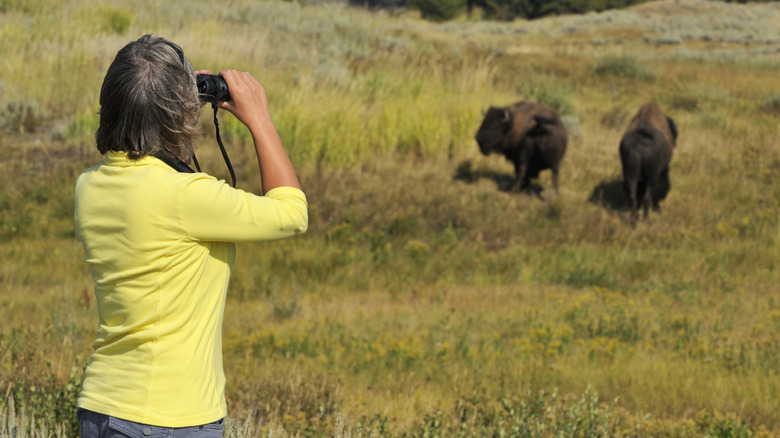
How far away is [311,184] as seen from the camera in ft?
39.8

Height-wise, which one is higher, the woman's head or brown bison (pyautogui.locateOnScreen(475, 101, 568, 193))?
the woman's head

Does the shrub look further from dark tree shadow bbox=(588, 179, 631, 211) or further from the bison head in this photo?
the bison head

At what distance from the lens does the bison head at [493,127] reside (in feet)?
42.7

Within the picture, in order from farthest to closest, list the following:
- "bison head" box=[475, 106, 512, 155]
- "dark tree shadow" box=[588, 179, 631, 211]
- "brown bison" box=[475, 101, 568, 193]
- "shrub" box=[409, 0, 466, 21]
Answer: "shrub" box=[409, 0, 466, 21]
"bison head" box=[475, 106, 512, 155]
"dark tree shadow" box=[588, 179, 631, 211]
"brown bison" box=[475, 101, 568, 193]

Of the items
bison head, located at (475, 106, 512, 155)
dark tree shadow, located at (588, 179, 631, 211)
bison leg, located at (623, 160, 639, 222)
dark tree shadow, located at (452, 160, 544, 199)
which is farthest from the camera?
dark tree shadow, located at (452, 160, 544, 199)

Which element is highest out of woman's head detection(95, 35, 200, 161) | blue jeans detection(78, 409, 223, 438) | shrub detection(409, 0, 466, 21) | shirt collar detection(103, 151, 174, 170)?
shrub detection(409, 0, 466, 21)

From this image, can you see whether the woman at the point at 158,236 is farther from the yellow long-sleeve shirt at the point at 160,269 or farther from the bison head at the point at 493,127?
the bison head at the point at 493,127

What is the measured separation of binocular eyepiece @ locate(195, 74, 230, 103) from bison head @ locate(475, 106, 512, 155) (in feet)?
36.0

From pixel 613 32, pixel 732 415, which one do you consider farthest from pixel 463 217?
pixel 613 32

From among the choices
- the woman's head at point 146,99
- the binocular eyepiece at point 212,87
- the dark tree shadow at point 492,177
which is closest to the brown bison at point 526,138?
the dark tree shadow at point 492,177

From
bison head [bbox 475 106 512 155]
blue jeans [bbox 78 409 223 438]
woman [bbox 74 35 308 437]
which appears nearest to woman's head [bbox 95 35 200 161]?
woman [bbox 74 35 308 437]

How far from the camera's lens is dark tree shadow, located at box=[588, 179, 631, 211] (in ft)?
42.3

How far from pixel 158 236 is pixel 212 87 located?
459 mm

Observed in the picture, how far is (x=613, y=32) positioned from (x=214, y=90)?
43786 millimetres
